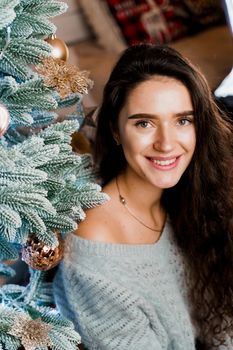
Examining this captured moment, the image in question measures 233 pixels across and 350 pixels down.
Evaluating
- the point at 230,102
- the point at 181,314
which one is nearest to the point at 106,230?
the point at 181,314

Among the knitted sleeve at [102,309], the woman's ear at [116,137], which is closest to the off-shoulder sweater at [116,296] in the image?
the knitted sleeve at [102,309]

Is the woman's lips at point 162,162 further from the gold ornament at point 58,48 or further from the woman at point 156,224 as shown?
the gold ornament at point 58,48

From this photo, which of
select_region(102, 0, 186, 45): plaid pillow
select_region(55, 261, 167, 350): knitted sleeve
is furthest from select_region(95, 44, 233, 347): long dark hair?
select_region(102, 0, 186, 45): plaid pillow

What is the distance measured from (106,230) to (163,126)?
290 millimetres

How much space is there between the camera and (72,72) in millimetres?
915

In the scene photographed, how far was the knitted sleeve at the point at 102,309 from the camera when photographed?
104 cm

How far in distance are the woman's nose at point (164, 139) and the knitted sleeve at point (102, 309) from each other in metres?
0.31

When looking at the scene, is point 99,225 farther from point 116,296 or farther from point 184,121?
point 184,121

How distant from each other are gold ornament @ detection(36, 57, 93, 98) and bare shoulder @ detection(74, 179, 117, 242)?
1.05 ft

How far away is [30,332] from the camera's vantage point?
90 centimetres

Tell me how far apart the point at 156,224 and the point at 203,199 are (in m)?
0.15

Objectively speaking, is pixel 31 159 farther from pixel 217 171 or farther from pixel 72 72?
pixel 217 171

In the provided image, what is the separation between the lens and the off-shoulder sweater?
1046 mm

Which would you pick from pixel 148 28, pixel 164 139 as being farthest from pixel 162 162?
pixel 148 28
